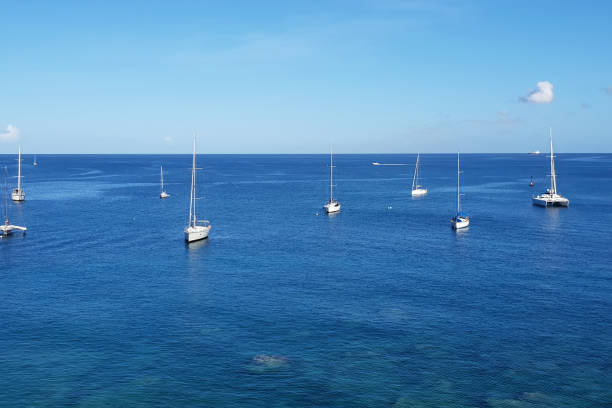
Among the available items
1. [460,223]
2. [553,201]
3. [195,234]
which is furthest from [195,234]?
[553,201]

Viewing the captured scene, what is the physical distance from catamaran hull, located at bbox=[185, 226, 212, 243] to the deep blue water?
78.8 inches

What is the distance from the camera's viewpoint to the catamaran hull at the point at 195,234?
11719 centimetres

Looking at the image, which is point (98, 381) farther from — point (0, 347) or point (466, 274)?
point (466, 274)

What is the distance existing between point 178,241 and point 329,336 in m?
67.4

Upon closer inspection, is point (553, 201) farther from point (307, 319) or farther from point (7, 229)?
point (7, 229)

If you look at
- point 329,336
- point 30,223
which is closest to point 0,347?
point 329,336

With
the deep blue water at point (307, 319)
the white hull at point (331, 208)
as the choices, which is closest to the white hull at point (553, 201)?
the deep blue water at point (307, 319)

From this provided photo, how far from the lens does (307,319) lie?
69750 millimetres

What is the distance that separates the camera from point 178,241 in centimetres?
12294

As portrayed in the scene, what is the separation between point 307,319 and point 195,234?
55.5 meters

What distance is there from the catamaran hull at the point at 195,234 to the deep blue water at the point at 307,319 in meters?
2.00

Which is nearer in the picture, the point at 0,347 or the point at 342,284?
the point at 0,347

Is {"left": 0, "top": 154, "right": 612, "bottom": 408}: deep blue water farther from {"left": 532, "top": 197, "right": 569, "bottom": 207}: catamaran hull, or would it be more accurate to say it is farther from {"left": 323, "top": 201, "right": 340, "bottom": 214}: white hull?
{"left": 532, "top": 197, "right": 569, "bottom": 207}: catamaran hull

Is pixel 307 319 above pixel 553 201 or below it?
below
